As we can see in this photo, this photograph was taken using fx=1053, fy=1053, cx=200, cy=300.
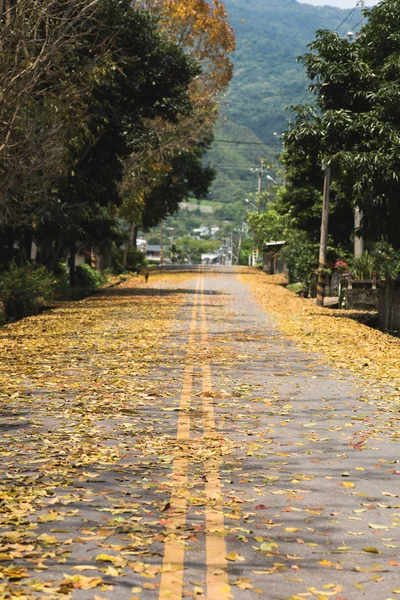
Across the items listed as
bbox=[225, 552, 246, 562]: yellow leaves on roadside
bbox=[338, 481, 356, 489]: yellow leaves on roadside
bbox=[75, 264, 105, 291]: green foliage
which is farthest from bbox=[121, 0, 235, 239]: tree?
bbox=[225, 552, 246, 562]: yellow leaves on roadside

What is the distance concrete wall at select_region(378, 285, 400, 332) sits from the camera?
1176 inches

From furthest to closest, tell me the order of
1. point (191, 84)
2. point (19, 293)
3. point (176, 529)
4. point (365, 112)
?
1. point (191, 84)
2. point (19, 293)
3. point (365, 112)
4. point (176, 529)

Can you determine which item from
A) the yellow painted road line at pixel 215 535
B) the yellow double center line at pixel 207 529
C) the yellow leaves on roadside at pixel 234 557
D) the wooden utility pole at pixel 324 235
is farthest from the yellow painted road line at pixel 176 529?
the wooden utility pole at pixel 324 235

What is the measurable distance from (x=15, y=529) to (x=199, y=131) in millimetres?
49155

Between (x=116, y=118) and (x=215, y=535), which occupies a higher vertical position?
(x=116, y=118)

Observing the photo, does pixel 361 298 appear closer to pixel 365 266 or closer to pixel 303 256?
pixel 365 266

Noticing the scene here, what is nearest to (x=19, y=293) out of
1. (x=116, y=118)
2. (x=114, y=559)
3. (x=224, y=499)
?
(x=116, y=118)

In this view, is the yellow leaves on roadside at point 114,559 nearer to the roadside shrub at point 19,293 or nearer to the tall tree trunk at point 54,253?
the roadside shrub at point 19,293

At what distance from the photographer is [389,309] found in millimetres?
30750

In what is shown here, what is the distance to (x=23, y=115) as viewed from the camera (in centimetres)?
2406

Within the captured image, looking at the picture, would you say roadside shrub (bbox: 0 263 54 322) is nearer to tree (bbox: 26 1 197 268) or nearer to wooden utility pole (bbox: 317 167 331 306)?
tree (bbox: 26 1 197 268)

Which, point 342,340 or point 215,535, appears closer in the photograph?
point 215,535

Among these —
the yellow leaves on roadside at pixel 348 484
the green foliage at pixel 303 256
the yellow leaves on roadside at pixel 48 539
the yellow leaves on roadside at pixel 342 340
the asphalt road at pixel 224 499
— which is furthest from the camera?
the green foliage at pixel 303 256

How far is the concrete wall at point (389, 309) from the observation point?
2986 cm
